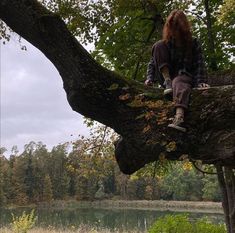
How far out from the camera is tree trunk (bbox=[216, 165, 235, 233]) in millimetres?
10492

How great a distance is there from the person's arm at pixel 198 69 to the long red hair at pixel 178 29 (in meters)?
0.12

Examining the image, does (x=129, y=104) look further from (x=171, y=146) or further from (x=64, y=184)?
(x=64, y=184)

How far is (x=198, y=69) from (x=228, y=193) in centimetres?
722

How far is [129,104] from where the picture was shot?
4.39 metres

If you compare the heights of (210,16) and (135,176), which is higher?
(210,16)

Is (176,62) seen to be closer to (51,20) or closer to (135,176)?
(51,20)

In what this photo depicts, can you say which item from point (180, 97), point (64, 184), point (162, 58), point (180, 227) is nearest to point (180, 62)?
point (162, 58)

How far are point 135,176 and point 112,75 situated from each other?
10226mm

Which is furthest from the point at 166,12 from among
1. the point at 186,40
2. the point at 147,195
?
the point at 147,195

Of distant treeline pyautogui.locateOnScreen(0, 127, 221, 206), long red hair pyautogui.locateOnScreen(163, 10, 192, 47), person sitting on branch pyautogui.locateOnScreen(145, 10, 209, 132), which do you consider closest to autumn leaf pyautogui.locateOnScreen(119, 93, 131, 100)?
person sitting on branch pyautogui.locateOnScreen(145, 10, 209, 132)

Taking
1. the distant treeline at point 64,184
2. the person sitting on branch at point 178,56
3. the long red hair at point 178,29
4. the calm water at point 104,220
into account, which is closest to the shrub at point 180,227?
the calm water at point 104,220

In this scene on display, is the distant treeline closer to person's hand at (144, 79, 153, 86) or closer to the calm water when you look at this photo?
the calm water

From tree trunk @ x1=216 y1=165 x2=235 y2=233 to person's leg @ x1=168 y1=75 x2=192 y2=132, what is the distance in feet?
20.4

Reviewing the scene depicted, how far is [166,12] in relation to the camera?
32.2 feet
